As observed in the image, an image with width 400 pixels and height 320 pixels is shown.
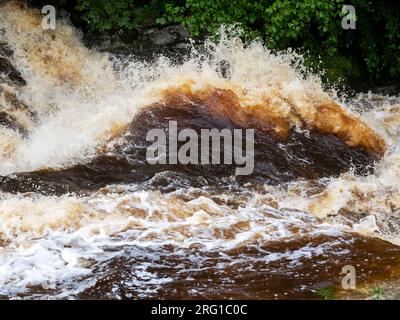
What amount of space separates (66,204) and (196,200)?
1.53 meters

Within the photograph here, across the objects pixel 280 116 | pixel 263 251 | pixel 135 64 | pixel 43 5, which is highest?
pixel 43 5

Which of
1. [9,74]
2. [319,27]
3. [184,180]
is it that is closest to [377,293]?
[184,180]

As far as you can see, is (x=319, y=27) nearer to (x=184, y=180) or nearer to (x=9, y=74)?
(x=184, y=180)

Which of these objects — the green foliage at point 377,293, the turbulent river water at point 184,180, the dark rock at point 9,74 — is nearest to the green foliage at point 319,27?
the turbulent river water at point 184,180

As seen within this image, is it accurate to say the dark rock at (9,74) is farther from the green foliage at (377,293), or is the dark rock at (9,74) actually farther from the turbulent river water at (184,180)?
the green foliage at (377,293)

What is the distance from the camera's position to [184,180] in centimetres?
763

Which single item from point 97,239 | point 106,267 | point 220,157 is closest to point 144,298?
point 106,267

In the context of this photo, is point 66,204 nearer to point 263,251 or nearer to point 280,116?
point 263,251

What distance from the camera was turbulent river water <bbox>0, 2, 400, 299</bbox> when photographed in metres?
5.62

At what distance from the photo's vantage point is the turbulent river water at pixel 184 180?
562 centimetres

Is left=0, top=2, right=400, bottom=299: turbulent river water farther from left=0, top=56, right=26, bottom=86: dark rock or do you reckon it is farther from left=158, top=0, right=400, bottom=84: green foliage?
left=158, top=0, right=400, bottom=84: green foliage

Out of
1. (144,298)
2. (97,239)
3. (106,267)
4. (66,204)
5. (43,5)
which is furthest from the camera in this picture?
(43,5)

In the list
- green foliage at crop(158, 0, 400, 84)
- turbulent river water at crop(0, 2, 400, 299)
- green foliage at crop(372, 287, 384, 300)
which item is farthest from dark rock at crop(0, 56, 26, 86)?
green foliage at crop(372, 287, 384, 300)

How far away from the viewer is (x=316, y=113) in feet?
29.3
